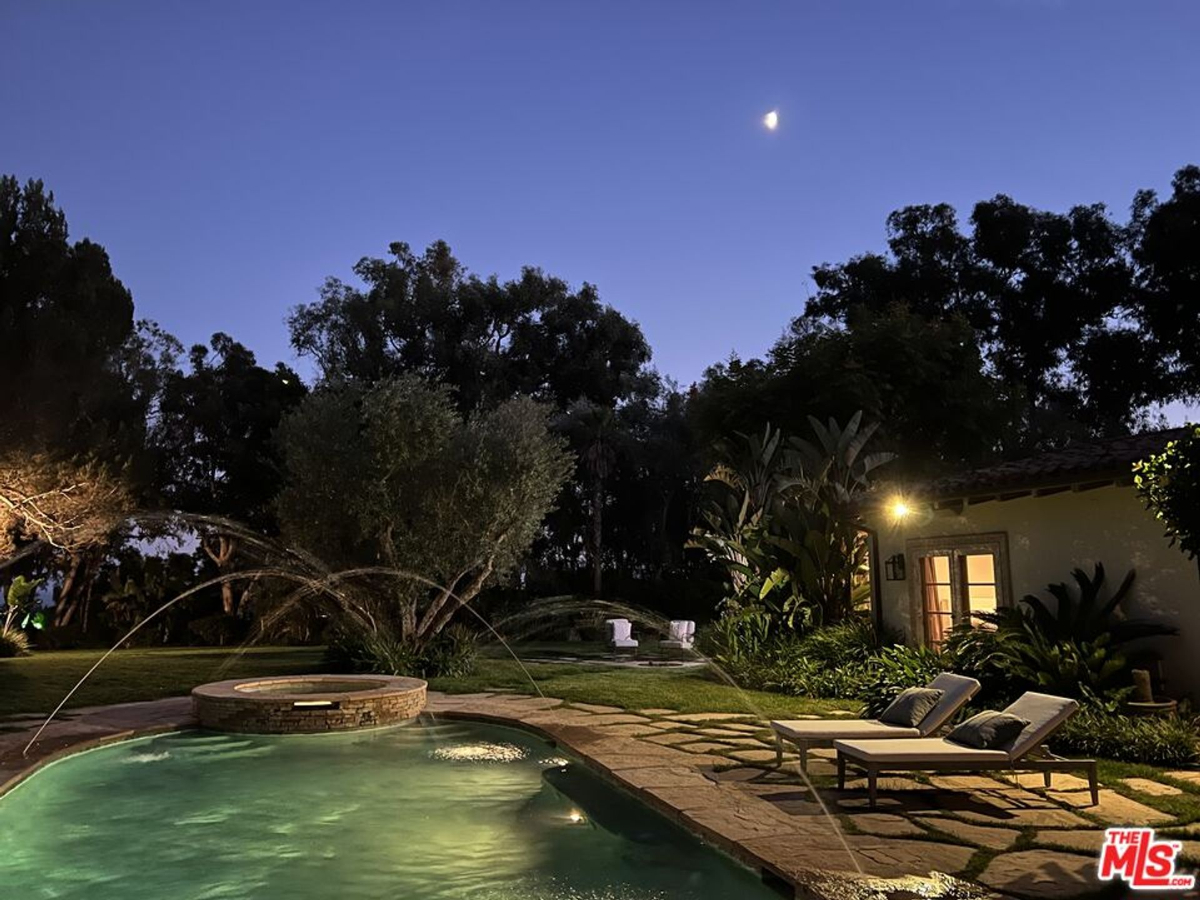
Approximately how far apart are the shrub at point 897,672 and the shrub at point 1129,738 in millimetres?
1828

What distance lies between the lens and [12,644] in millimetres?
22422

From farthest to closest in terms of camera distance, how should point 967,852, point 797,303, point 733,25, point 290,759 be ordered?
1. point 797,303
2. point 733,25
3. point 290,759
4. point 967,852

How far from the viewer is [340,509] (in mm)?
17281

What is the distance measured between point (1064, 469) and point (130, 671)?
17731mm

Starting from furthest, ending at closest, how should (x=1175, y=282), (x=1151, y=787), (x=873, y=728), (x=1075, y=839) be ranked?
1. (x=1175, y=282)
2. (x=873, y=728)
3. (x=1151, y=787)
4. (x=1075, y=839)

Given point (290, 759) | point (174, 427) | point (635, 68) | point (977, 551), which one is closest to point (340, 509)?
point (290, 759)

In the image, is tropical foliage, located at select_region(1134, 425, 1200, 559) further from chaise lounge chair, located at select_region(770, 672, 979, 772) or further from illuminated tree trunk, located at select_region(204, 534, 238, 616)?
illuminated tree trunk, located at select_region(204, 534, 238, 616)

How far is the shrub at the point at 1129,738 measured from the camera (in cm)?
795

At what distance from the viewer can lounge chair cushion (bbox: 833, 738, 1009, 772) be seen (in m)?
6.45

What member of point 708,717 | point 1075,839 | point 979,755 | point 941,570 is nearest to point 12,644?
point 708,717

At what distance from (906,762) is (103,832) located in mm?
6469

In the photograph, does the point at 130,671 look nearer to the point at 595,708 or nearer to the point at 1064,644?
the point at 595,708

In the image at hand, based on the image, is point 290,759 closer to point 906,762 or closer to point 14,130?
point 906,762

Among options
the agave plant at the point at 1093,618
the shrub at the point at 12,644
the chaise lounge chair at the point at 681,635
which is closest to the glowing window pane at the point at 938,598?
the agave plant at the point at 1093,618
